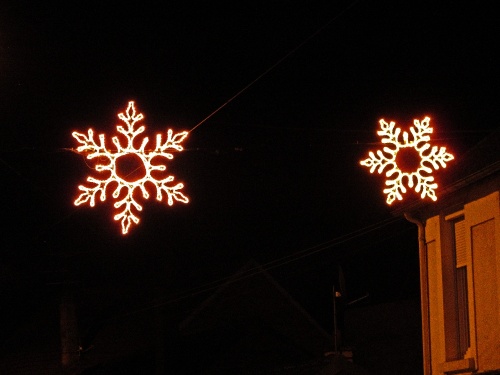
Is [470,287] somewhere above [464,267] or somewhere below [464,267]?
below

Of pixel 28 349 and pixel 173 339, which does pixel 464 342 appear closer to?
pixel 173 339

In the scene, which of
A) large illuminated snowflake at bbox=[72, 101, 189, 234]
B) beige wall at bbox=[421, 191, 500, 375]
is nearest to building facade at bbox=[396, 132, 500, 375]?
beige wall at bbox=[421, 191, 500, 375]

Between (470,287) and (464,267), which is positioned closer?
A: (470,287)

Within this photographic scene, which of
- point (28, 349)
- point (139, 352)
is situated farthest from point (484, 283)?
point (28, 349)

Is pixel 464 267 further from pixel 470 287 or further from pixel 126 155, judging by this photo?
pixel 126 155

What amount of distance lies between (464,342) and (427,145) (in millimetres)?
2974

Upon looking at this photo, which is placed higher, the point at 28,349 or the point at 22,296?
the point at 22,296

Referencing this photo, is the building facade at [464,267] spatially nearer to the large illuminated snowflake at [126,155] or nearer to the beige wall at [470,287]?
the beige wall at [470,287]

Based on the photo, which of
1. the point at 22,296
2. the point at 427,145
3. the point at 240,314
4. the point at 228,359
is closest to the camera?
the point at 427,145

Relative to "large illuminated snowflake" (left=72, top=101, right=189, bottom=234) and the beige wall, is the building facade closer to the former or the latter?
the beige wall

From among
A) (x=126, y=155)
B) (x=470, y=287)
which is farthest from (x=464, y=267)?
(x=126, y=155)

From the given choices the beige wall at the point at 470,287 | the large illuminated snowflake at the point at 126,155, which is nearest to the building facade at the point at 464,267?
the beige wall at the point at 470,287

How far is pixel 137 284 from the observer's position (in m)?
27.0

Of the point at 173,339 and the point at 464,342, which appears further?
the point at 173,339
